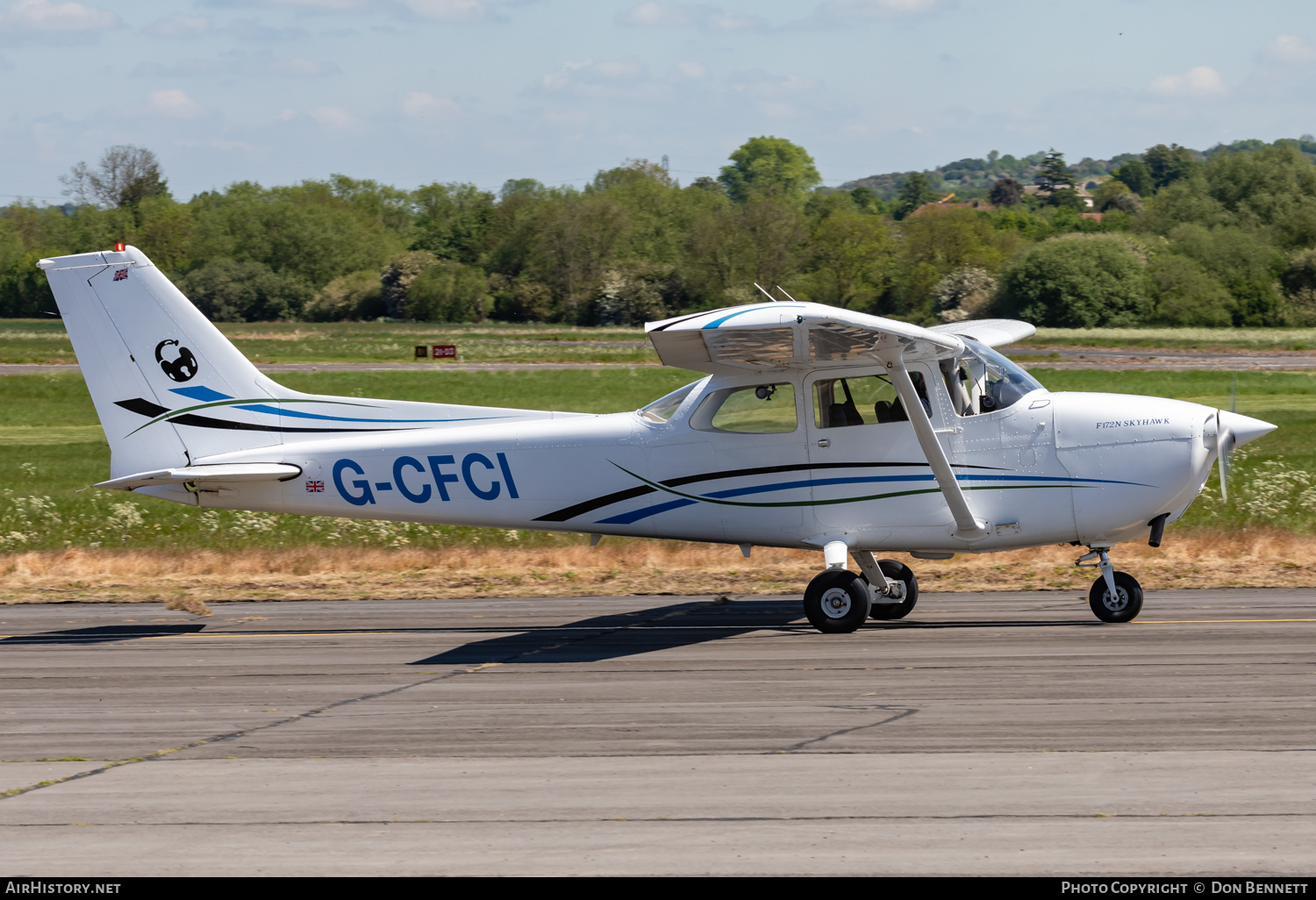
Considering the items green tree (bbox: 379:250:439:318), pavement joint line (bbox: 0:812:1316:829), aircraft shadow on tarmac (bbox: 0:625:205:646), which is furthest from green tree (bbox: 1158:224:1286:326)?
pavement joint line (bbox: 0:812:1316:829)

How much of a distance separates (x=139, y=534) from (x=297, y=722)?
11550 mm

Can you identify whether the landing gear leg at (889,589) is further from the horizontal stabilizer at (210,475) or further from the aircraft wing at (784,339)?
the horizontal stabilizer at (210,475)

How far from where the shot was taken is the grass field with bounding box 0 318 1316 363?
58.7 metres

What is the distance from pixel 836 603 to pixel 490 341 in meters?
63.5

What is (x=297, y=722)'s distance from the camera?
8312 millimetres

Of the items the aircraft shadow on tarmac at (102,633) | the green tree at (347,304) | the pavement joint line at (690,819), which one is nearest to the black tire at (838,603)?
the pavement joint line at (690,819)

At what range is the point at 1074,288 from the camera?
224 feet

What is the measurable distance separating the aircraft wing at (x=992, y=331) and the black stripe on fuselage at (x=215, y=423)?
5.42 meters

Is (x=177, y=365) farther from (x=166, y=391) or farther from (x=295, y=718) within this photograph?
(x=295, y=718)

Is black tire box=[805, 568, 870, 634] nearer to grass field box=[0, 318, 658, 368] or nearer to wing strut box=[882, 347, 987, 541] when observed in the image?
wing strut box=[882, 347, 987, 541]

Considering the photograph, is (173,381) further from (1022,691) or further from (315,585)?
(1022,691)

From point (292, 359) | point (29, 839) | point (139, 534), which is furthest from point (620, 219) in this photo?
point (29, 839)

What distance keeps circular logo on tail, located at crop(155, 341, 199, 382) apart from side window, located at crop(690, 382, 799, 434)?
4837 mm

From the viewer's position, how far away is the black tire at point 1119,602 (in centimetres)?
1080
